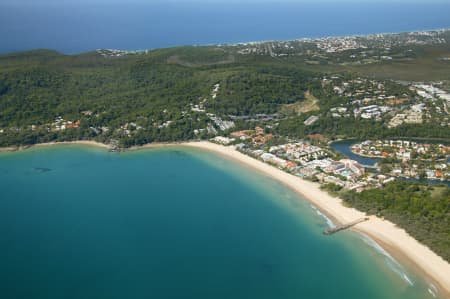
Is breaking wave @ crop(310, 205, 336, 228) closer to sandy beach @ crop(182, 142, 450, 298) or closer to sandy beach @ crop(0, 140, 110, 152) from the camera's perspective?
sandy beach @ crop(182, 142, 450, 298)

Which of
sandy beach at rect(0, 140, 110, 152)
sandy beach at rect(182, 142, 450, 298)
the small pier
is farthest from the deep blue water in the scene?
the small pier

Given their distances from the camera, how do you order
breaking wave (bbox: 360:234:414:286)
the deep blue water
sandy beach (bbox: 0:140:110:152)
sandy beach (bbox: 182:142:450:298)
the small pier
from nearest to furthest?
breaking wave (bbox: 360:234:414:286), sandy beach (bbox: 182:142:450:298), the small pier, sandy beach (bbox: 0:140:110:152), the deep blue water

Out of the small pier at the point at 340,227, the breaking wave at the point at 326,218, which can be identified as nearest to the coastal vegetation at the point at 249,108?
the small pier at the point at 340,227

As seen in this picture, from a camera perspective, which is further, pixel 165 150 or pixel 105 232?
pixel 165 150

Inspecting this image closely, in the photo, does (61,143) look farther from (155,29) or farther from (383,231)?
(155,29)

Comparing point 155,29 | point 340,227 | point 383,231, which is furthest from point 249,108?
point 155,29

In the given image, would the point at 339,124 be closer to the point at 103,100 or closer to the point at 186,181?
the point at 186,181

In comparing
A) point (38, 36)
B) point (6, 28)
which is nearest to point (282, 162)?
point (38, 36)

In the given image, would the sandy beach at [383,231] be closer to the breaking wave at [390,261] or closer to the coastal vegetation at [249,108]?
the breaking wave at [390,261]
